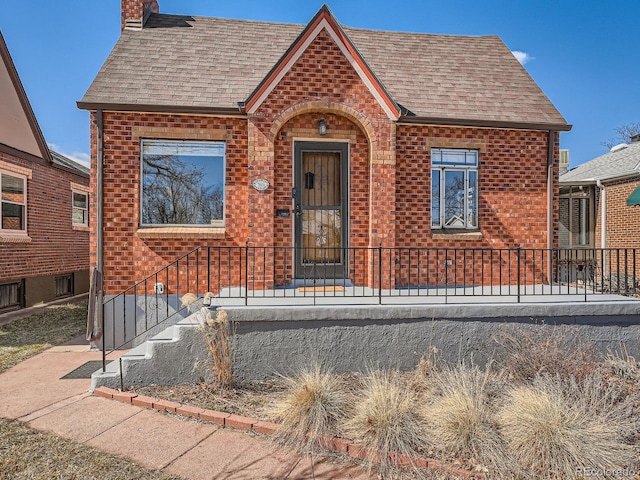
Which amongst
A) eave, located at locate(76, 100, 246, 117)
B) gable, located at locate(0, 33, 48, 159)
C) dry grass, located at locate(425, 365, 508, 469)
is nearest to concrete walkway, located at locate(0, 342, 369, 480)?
dry grass, located at locate(425, 365, 508, 469)

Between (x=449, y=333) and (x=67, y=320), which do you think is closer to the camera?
(x=449, y=333)

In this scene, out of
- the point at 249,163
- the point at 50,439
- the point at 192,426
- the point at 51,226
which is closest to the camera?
the point at 50,439

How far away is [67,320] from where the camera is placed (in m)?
9.00

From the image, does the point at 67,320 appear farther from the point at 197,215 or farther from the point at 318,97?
the point at 318,97

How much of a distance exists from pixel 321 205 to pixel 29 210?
7974 mm

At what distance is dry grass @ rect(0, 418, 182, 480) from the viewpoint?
10.5 feet

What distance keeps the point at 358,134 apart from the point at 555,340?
15.0 feet

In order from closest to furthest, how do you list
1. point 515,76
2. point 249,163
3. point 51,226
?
point 249,163
point 515,76
point 51,226

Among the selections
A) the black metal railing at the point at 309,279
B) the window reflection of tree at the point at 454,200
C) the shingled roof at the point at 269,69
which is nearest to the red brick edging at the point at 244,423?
the black metal railing at the point at 309,279

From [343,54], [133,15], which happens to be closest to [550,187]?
[343,54]

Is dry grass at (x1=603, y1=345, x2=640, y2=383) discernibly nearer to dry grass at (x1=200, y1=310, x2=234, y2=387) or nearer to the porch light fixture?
dry grass at (x1=200, y1=310, x2=234, y2=387)

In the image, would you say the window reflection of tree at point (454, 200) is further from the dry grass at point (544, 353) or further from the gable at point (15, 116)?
A: the gable at point (15, 116)

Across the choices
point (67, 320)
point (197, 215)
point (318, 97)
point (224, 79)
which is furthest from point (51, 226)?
point (318, 97)

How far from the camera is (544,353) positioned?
4977 millimetres
